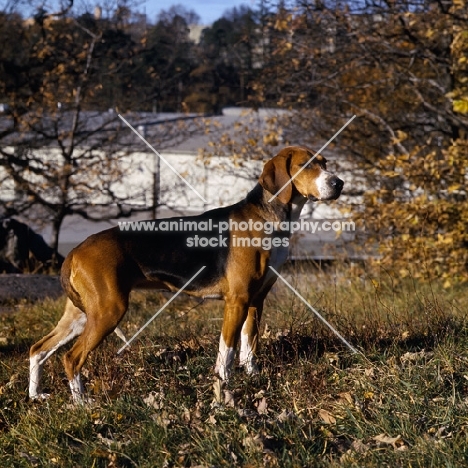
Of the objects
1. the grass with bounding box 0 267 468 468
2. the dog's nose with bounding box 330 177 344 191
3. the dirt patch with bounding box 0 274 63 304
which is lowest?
the dirt patch with bounding box 0 274 63 304

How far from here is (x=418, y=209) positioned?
10453mm

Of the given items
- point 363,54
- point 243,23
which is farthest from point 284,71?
point 243,23

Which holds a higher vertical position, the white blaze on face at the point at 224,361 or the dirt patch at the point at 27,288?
the white blaze on face at the point at 224,361

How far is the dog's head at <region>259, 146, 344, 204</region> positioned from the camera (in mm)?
6191

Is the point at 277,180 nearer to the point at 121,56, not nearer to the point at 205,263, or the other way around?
the point at 205,263

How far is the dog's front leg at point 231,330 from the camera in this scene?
5.89m

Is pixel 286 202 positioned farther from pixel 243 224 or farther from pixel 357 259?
pixel 357 259

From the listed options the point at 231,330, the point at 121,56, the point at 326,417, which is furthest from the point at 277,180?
the point at 121,56

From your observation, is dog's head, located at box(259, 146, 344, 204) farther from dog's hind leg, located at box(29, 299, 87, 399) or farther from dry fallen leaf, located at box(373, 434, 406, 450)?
dry fallen leaf, located at box(373, 434, 406, 450)

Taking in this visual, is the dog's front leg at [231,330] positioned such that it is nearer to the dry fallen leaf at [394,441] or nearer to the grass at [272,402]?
the grass at [272,402]

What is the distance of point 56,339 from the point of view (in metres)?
6.25

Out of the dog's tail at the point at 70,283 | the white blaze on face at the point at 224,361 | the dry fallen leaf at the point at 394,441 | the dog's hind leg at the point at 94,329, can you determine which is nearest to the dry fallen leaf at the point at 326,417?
the dry fallen leaf at the point at 394,441

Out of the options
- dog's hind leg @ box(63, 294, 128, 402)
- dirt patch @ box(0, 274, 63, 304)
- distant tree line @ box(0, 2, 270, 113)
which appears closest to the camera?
dog's hind leg @ box(63, 294, 128, 402)

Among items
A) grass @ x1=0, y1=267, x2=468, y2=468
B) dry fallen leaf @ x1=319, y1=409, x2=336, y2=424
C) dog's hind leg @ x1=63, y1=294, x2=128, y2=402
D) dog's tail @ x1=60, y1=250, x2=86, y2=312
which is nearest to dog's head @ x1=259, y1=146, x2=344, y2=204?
grass @ x1=0, y1=267, x2=468, y2=468
